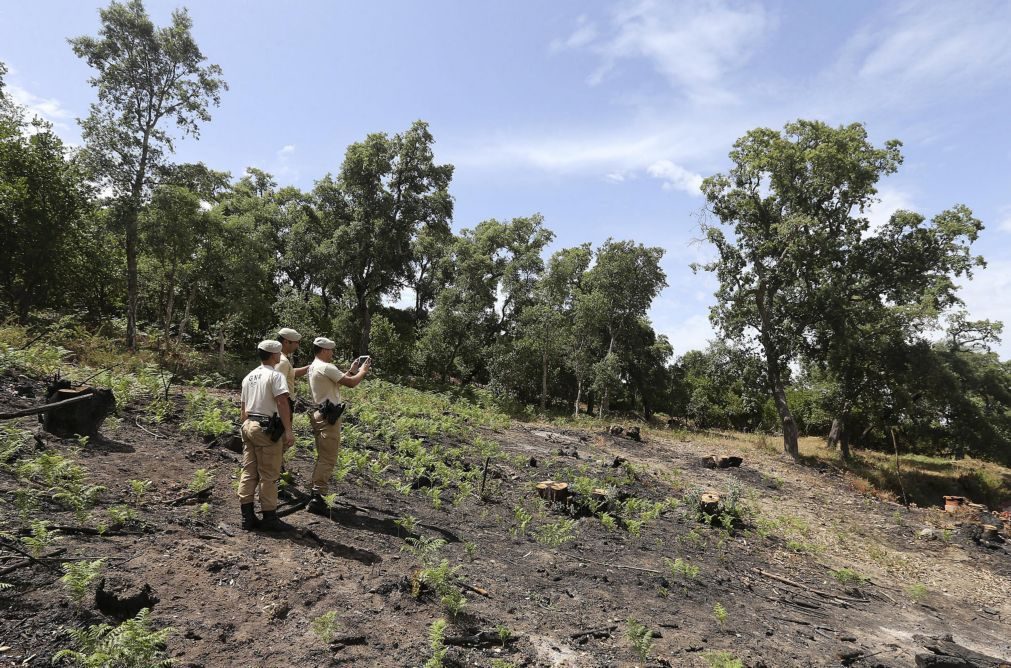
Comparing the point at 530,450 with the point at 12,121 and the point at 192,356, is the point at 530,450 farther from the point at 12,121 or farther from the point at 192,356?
the point at 12,121

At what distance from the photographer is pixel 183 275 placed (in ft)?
69.0

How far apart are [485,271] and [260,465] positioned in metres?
26.8

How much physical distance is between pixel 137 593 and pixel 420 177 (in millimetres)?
26836

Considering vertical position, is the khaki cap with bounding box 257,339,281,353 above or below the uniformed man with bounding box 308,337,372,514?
above

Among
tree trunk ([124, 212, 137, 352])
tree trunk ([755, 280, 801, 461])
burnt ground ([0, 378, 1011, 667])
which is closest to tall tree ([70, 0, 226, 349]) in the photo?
tree trunk ([124, 212, 137, 352])

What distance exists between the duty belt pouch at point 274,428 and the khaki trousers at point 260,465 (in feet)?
0.21

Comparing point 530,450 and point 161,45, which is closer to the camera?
point 530,450

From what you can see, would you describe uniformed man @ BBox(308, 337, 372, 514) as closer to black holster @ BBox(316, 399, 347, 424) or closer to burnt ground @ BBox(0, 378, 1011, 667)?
black holster @ BBox(316, 399, 347, 424)

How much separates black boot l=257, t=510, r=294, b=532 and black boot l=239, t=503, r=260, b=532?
0.27 feet

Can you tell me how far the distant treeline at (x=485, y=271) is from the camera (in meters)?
18.7

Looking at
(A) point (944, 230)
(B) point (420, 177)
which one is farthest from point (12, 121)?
(A) point (944, 230)

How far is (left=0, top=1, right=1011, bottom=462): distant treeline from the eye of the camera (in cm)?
1869

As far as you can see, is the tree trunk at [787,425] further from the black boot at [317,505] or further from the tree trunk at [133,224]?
the tree trunk at [133,224]

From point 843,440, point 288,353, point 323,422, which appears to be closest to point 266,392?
point 288,353
